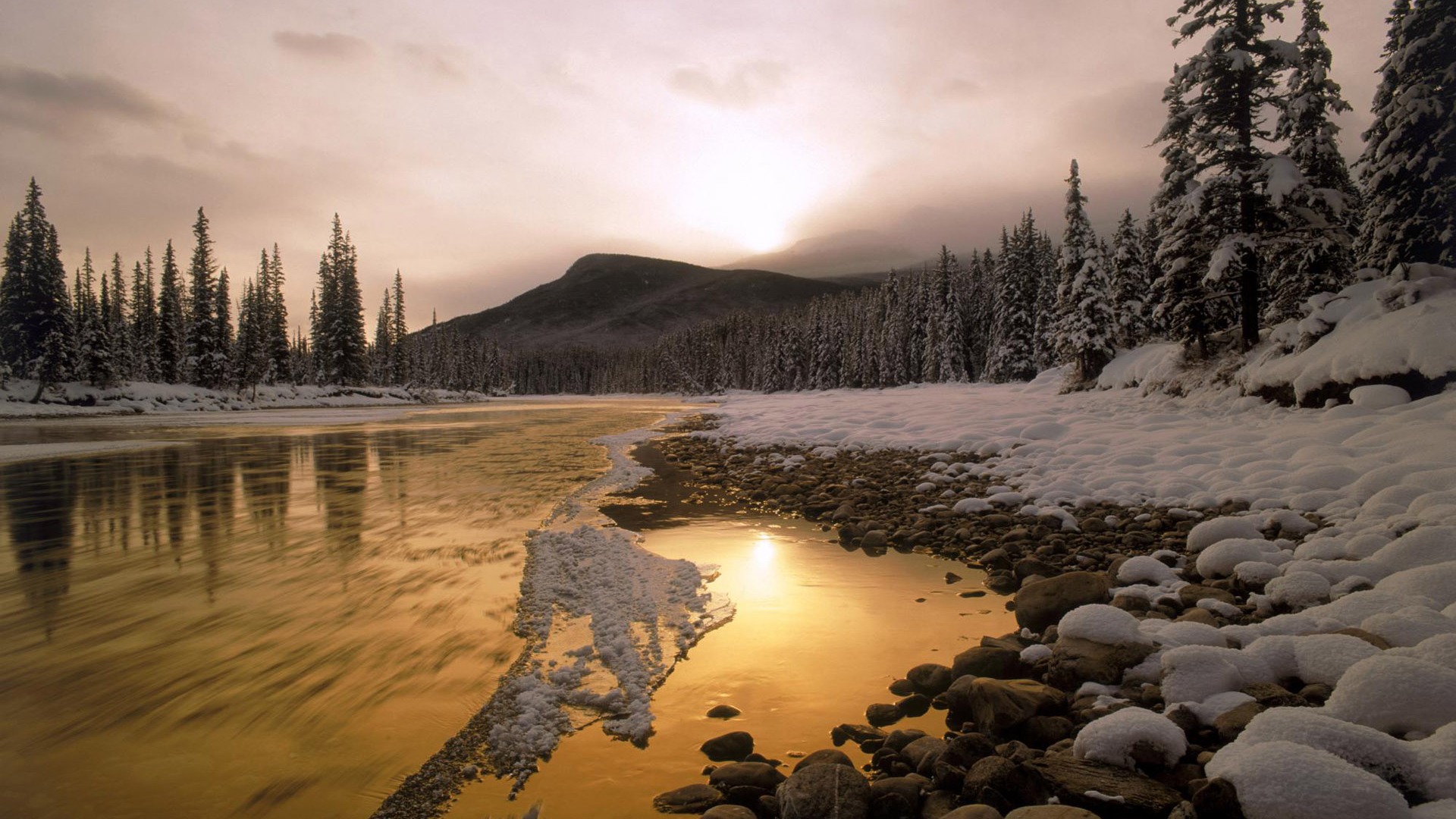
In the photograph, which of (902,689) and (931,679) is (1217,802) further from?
(902,689)

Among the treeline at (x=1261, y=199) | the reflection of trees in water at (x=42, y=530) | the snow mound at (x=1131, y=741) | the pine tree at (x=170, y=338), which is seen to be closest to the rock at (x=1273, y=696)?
the snow mound at (x=1131, y=741)

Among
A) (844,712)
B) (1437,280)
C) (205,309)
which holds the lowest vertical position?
(844,712)

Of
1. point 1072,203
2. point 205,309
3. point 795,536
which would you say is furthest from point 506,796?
point 205,309

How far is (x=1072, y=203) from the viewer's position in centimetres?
3603

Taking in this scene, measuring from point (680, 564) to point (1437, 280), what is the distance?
1600cm

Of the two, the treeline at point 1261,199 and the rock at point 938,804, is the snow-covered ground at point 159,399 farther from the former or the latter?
the treeline at point 1261,199

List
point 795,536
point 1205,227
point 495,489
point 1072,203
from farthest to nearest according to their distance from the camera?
A: point 1072,203 → point 1205,227 → point 495,489 → point 795,536

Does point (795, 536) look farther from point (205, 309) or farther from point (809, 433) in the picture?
point (205, 309)

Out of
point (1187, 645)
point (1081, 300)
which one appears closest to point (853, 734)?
point (1187, 645)

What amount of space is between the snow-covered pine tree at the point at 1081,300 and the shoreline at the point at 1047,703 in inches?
999

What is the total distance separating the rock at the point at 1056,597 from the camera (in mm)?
5551

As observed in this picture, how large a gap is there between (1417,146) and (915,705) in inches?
1149

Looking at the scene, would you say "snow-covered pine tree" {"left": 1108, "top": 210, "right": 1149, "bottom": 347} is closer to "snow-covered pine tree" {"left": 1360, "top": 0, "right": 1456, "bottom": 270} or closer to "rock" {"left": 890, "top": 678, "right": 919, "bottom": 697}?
"snow-covered pine tree" {"left": 1360, "top": 0, "right": 1456, "bottom": 270}

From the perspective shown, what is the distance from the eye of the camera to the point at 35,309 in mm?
51969
